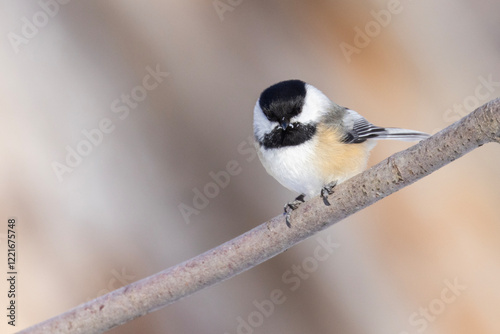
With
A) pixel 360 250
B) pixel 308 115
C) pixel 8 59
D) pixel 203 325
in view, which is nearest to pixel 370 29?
pixel 308 115

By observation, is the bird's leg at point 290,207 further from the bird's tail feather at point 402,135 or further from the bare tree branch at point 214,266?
Answer: the bird's tail feather at point 402,135

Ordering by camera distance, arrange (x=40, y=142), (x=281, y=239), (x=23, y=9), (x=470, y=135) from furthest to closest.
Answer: (x=23, y=9) < (x=40, y=142) < (x=281, y=239) < (x=470, y=135)

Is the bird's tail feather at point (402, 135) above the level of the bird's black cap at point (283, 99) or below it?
below

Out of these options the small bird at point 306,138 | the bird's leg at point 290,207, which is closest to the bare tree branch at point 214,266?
the bird's leg at point 290,207

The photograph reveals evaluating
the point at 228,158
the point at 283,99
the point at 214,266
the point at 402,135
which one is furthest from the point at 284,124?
the point at 214,266

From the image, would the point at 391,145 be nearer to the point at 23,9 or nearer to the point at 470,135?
the point at 470,135

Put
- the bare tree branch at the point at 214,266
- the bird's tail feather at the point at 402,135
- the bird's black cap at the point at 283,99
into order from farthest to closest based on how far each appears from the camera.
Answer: the bird's black cap at the point at 283,99 < the bird's tail feather at the point at 402,135 < the bare tree branch at the point at 214,266
